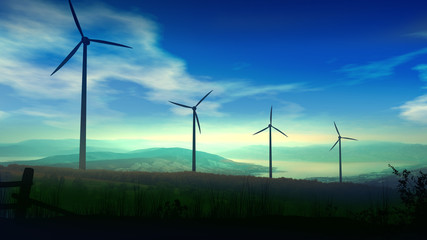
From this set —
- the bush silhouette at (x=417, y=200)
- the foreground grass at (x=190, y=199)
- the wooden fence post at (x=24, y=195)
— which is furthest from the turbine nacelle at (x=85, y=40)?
the bush silhouette at (x=417, y=200)

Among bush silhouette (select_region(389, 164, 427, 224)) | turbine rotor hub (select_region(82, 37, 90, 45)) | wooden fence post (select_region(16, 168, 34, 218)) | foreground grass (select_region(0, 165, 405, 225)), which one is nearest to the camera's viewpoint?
bush silhouette (select_region(389, 164, 427, 224))

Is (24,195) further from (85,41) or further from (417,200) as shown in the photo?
(85,41)

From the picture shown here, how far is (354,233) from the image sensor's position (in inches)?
647

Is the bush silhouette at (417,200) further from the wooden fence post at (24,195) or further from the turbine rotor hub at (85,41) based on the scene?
the turbine rotor hub at (85,41)

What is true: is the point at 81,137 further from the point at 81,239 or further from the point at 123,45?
the point at 81,239

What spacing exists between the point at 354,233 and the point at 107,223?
9862 millimetres

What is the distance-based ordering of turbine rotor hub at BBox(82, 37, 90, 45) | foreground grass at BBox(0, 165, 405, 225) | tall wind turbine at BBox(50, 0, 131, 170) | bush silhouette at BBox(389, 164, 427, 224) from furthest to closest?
turbine rotor hub at BBox(82, 37, 90, 45) < tall wind turbine at BBox(50, 0, 131, 170) < foreground grass at BBox(0, 165, 405, 225) < bush silhouette at BBox(389, 164, 427, 224)

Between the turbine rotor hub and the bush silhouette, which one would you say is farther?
the turbine rotor hub

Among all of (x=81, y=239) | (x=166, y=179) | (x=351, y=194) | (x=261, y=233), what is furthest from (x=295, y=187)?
(x=81, y=239)

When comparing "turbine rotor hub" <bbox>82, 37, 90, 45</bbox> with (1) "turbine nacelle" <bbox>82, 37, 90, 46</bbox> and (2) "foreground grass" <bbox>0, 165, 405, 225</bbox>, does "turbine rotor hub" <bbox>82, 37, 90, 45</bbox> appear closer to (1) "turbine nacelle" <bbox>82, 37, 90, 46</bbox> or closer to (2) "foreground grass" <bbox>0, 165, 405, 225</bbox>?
(1) "turbine nacelle" <bbox>82, 37, 90, 46</bbox>

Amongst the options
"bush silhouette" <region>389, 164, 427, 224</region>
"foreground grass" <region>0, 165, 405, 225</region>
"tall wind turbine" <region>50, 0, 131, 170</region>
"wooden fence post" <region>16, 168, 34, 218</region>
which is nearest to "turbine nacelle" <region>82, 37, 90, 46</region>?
"tall wind turbine" <region>50, 0, 131, 170</region>

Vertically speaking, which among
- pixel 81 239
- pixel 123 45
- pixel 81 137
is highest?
pixel 123 45

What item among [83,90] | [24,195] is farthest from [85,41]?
[24,195]

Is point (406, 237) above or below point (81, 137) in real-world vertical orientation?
below
